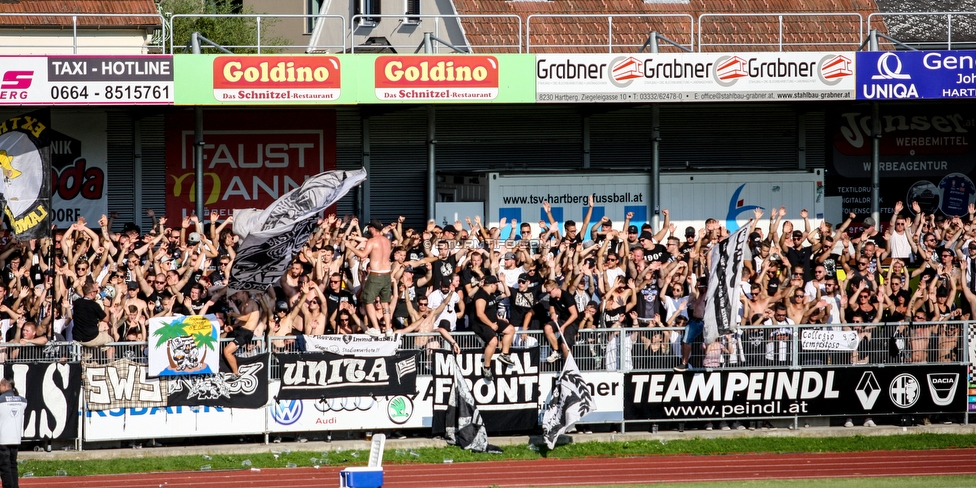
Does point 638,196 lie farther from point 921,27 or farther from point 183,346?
point 183,346

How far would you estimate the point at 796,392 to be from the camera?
1684 cm

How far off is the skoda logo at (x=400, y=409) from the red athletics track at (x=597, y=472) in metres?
0.84

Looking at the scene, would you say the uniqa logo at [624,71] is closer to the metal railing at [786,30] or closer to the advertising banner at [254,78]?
the advertising banner at [254,78]

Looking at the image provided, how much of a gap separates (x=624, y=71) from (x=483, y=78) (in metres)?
2.39

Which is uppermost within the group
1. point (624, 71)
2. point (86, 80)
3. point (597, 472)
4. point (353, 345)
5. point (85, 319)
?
point (624, 71)

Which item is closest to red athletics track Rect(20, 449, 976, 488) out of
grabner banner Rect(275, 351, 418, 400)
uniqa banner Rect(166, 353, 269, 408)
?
uniqa banner Rect(166, 353, 269, 408)

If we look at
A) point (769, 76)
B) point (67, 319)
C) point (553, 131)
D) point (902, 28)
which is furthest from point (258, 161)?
point (902, 28)

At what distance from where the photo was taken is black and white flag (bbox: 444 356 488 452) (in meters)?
15.9

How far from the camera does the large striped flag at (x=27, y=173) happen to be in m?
14.9

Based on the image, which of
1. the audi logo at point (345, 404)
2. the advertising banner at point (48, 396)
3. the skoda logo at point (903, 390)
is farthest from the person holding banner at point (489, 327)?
the skoda logo at point (903, 390)

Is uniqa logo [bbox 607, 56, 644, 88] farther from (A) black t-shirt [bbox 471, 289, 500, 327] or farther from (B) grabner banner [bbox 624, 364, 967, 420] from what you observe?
(A) black t-shirt [bbox 471, 289, 500, 327]

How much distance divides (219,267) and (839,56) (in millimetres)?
11120

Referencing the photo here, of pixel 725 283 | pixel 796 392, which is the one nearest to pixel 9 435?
pixel 725 283

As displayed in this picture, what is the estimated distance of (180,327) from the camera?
15055 mm
